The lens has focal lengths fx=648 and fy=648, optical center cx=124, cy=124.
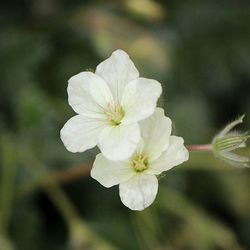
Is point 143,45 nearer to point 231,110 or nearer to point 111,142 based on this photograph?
point 231,110

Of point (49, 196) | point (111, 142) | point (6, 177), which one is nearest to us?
point (111, 142)

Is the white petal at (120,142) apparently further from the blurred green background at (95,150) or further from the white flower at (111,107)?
the blurred green background at (95,150)

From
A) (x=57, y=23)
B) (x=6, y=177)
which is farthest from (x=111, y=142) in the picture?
(x=57, y=23)

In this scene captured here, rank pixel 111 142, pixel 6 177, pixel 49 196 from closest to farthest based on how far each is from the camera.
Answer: pixel 111 142 < pixel 6 177 < pixel 49 196

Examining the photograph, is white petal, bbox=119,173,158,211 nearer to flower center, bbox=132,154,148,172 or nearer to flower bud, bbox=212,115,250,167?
flower center, bbox=132,154,148,172

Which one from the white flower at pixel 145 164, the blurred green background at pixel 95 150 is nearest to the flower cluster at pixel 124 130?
the white flower at pixel 145 164

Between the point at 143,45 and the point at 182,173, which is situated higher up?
the point at 143,45

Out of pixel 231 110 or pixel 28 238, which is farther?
pixel 231 110
